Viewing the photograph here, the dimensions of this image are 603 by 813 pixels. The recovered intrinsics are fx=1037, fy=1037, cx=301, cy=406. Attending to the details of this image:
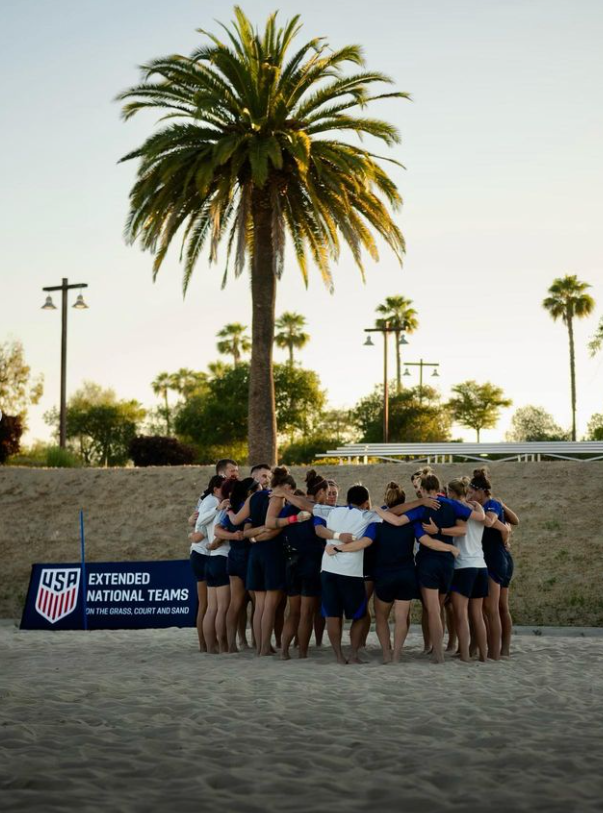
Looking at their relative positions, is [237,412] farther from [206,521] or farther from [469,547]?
[469,547]

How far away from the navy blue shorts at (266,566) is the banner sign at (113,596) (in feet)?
13.9

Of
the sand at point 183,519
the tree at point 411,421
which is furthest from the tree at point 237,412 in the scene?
the sand at point 183,519

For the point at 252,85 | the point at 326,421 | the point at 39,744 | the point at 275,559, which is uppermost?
the point at 252,85

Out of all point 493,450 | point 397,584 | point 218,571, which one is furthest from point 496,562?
point 493,450

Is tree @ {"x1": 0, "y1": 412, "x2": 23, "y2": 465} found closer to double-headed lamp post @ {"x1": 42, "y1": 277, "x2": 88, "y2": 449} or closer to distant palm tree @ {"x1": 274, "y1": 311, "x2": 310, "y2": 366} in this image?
double-headed lamp post @ {"x1": 42, "y1": 277, "x2": 88, "y2": 449}

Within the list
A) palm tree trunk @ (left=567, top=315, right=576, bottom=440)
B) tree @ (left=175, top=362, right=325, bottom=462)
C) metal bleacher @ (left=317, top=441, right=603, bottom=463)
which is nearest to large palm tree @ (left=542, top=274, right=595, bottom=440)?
palm tree trunk @ (left=567, top=315, right=576, bottom=440)

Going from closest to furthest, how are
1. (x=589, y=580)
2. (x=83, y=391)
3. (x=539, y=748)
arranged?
(x=539, y=748) → (x=589, y=580) → (x=83, y=391)

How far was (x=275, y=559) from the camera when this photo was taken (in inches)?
452

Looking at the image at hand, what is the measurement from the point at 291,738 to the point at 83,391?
7632 centimetres

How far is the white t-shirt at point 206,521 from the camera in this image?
12102mm

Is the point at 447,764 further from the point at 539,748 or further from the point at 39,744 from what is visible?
the point at 39,744

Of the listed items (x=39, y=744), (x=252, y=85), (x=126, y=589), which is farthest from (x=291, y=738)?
(x=252, y=85)

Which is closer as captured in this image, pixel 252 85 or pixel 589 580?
pixel 589 580

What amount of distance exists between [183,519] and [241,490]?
40.3 feet
